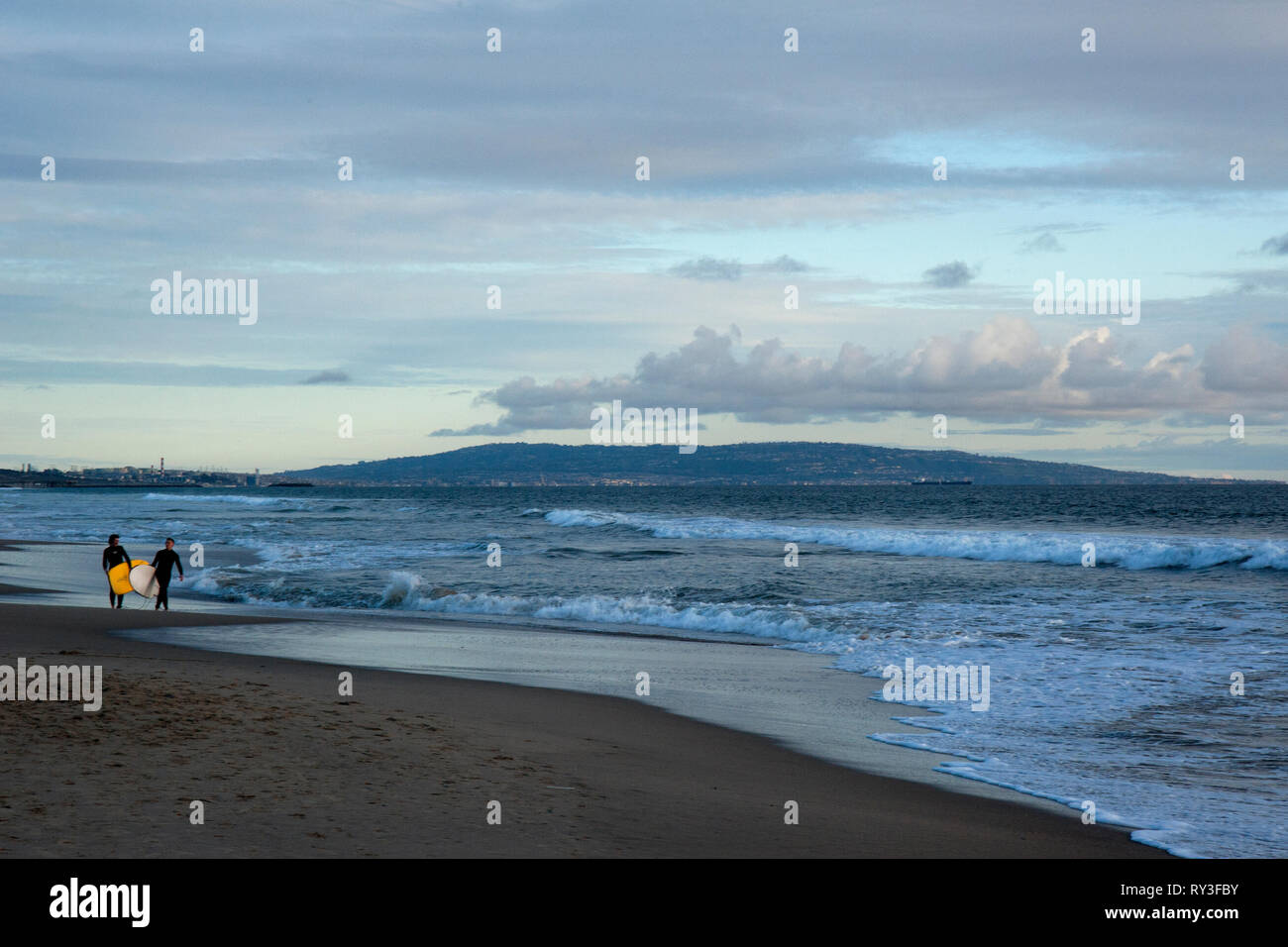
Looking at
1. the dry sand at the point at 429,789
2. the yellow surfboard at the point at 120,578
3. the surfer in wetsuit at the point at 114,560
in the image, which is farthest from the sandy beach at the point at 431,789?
the yellow surfboard at the point at 120,578

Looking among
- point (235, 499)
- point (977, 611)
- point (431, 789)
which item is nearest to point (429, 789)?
point (431, 789)

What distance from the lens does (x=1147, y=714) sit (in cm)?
1168

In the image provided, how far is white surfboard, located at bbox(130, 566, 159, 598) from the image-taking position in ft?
69.5

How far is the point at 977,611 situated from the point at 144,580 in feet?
58.0

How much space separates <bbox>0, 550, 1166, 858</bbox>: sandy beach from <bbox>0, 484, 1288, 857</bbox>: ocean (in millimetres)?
1536

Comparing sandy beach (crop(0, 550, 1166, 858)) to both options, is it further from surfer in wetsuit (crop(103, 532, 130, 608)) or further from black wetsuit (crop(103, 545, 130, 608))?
black wetsuit (crop(103, 545, 130, 608))

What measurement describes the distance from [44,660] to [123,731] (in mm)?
4972

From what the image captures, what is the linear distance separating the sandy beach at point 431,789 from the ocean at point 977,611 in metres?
1.54

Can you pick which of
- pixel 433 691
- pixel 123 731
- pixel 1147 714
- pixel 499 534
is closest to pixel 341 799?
pixel 123 731

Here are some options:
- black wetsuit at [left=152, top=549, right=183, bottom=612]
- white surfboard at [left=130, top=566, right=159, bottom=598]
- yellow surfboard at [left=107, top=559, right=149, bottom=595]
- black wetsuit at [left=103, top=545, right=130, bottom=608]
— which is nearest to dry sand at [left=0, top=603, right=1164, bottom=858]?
black wetsuit at [left=152, top=549, right=183, bottom=612]

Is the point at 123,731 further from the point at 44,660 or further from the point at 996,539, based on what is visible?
the point at 996,539

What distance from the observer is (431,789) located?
718cm

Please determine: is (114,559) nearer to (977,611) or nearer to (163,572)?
(163,572)
